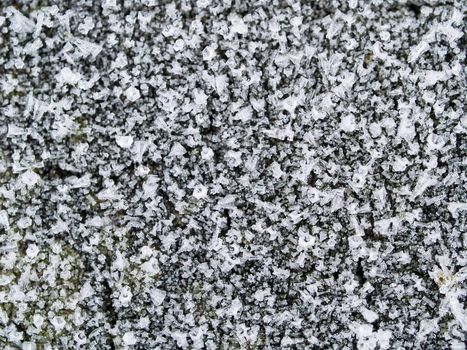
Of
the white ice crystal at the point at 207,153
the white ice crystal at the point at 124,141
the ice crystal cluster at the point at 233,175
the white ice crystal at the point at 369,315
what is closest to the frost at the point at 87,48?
the ice crystal cluster at the point at 233,175

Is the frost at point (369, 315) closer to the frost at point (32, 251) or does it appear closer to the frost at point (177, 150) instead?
the frost at point (177, 150)

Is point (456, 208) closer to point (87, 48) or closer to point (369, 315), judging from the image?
point (369, 315)

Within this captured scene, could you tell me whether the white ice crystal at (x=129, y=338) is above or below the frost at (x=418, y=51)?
below

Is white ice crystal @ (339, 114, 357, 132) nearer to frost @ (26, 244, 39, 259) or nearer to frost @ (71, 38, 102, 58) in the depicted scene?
frost @ (71, 38, 102, 58)

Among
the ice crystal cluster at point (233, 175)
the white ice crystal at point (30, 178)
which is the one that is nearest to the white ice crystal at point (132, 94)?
the ice crystal cluster at point (233, 175)

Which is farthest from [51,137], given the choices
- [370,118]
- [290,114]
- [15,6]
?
[370,118]

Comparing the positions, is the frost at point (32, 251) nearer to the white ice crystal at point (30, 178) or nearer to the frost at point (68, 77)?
the white ice crystal at point (30, 178)

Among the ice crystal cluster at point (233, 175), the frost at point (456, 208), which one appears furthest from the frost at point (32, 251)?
the frost at point (456, 208)

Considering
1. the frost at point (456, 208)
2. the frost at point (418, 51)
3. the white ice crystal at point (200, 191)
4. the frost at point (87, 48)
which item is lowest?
the white ice crystal at point (200, 191)

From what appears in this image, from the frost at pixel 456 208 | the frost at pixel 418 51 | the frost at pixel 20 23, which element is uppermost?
the frost at pixel 418 51

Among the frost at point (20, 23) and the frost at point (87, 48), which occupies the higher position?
the frost at point (20, 23)
